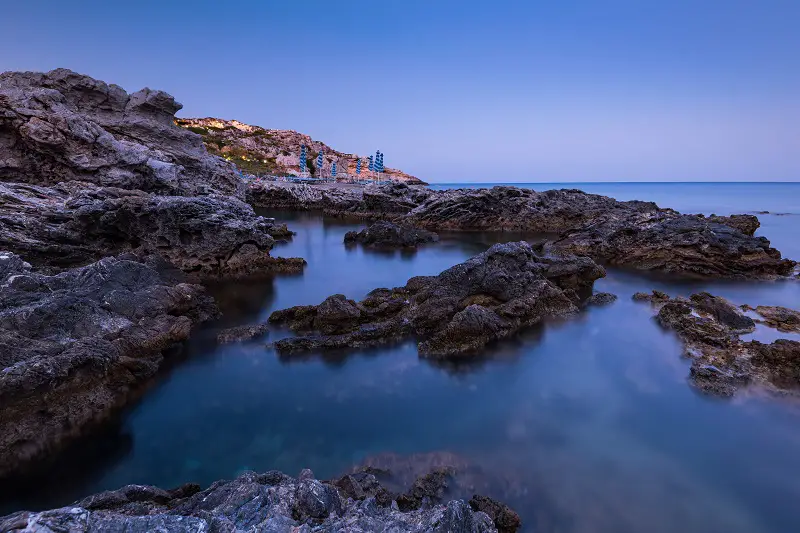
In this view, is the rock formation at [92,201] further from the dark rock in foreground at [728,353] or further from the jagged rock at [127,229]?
the dark rock in foreground at [728,353]

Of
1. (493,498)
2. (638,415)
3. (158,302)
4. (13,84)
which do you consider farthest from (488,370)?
(13,84)

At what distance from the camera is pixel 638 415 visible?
9781 mm

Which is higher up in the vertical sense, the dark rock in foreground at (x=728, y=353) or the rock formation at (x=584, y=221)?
the rock formation at (x=584, y=221)

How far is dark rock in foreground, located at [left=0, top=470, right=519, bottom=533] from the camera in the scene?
372 centimetres

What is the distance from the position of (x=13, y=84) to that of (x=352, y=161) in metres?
95.2

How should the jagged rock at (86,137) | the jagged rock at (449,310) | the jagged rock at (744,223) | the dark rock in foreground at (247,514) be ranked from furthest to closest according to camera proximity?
the jagged rock at (744,223)
the jagged rock at (86,137)
the jagged rock at (449,310)
the dark rock in foreground at (247,514)

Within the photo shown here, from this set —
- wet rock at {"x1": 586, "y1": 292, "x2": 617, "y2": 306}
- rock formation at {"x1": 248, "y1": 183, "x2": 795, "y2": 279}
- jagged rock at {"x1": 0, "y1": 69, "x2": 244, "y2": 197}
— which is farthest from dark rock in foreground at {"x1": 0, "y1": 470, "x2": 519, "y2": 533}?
rock formation at {"x1": 248, "y1": 183, "x2": 795, "y2": 279}

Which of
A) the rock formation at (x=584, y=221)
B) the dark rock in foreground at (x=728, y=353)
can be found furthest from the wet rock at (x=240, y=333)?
the rock formation at (x=584, y=221)

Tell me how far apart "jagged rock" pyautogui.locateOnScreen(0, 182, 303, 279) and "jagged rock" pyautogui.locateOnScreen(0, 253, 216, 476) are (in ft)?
19.1

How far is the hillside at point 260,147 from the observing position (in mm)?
96562

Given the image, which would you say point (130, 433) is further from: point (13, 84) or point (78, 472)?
point (13, 84)

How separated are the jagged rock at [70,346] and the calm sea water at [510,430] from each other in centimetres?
60

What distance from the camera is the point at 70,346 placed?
8867 mm

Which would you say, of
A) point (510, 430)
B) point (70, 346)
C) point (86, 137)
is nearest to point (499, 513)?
point (510, 430)
